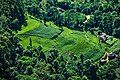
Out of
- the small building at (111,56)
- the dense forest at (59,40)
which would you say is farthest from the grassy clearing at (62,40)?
the small building at (111,56)

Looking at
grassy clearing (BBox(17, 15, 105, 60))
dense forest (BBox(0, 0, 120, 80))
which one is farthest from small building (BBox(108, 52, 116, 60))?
grassy clearing (BBox(17, 15, 105, 60))

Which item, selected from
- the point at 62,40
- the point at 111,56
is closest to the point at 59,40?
the point at 62,40

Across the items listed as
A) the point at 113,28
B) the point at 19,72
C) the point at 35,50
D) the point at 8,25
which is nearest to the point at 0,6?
the point at 8,25

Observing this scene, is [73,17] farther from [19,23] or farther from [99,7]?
[19,23]

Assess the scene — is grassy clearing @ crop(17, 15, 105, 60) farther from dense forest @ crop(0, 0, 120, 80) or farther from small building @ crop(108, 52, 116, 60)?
small building @ crop(108, 52, 116, 60)

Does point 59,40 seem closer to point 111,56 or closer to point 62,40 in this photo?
point 62,40

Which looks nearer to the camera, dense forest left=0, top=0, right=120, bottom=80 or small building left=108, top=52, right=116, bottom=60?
dense forest left=0, top=0, right=120, bottom=80

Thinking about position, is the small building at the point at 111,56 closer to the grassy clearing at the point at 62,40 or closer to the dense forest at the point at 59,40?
the dense forest at the point at 59,40
